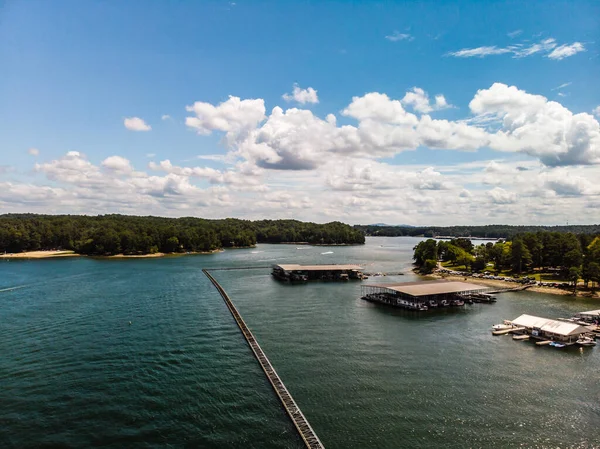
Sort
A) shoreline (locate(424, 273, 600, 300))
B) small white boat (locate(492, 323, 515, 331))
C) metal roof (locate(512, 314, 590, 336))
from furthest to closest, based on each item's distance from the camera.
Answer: shoreline (locate(424, 273, 600, 300))
small white boat (locate(492, 323, 515, 331))
metal roof (locate(512, 314, 590, 336))

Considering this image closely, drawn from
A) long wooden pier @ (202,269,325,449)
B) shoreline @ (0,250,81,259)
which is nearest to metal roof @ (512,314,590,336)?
long wooden pier @ (202,269,325,449)

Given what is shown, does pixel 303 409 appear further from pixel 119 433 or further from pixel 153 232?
pixel 153 232

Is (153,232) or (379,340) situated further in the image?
(153,232)

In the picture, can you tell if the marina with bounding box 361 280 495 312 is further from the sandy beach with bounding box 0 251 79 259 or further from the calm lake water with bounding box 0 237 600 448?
the sandy beach with bounding box 0 251 79 259

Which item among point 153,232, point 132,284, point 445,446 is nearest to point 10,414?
point 445,446

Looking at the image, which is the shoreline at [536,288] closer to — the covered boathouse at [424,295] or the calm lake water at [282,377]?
the calm lake water at [282,377]

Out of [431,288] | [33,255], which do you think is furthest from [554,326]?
[33,255]
